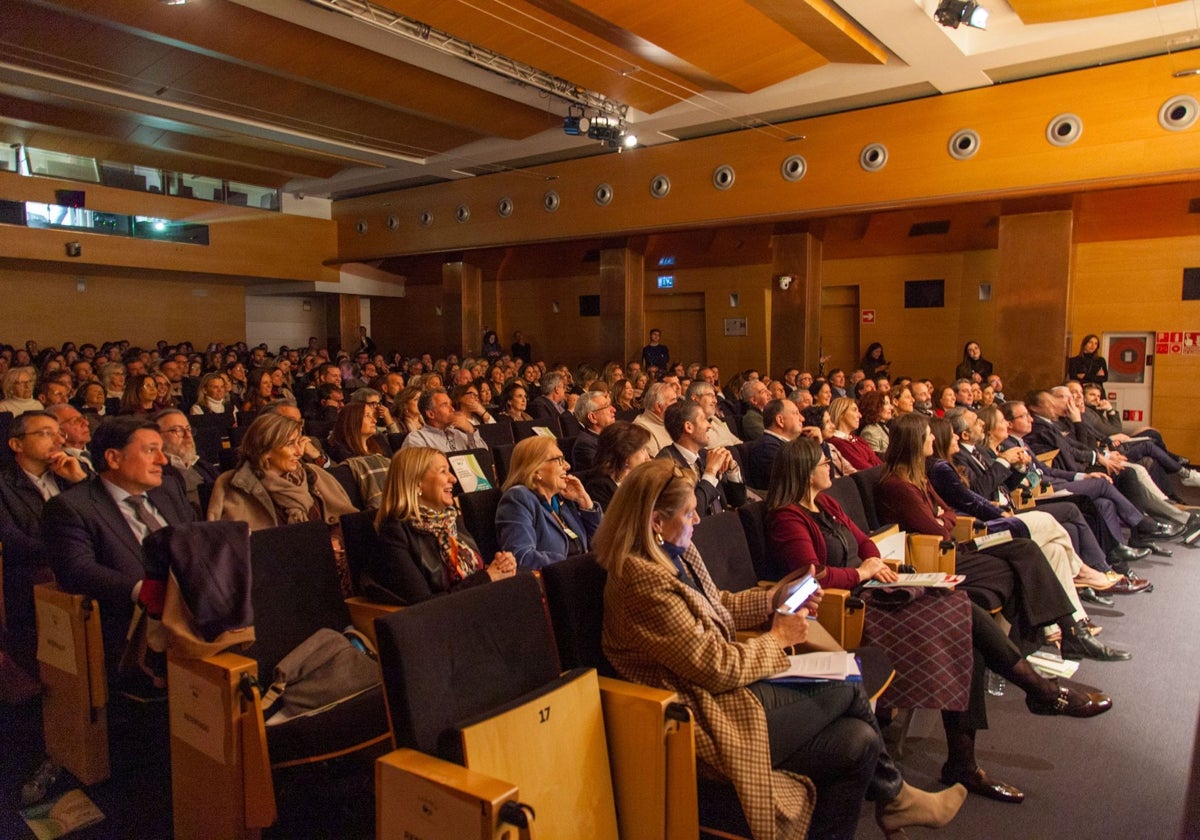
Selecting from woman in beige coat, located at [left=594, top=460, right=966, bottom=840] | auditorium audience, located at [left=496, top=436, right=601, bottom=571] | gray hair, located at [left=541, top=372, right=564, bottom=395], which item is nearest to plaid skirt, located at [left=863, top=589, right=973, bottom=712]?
woman in beige coat, located at [left=594, top=460, right=966, bottom=840]

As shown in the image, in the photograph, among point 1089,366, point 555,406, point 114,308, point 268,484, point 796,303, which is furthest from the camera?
point 114,308

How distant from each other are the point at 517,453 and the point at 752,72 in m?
7.08

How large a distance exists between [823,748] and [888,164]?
29.4 feet

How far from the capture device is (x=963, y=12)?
22.2ft

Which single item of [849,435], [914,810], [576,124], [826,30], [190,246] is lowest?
[914,810]

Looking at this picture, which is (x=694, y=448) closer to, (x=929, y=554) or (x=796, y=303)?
(x=929, y=554)

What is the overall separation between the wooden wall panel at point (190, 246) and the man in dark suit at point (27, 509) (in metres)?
11.9

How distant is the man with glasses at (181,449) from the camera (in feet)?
12.6

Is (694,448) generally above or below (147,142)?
below

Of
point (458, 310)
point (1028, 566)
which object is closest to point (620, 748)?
point (1028, 566)

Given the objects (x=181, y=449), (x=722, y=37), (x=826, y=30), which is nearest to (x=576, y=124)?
(x=722, y=37)

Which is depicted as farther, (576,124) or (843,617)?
(576,124)

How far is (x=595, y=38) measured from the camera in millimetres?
8141

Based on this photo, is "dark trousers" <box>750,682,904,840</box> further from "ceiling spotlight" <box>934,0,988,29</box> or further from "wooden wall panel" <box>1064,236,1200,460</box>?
"wooden wall panel" <box>1064,236,1200,460</box>
